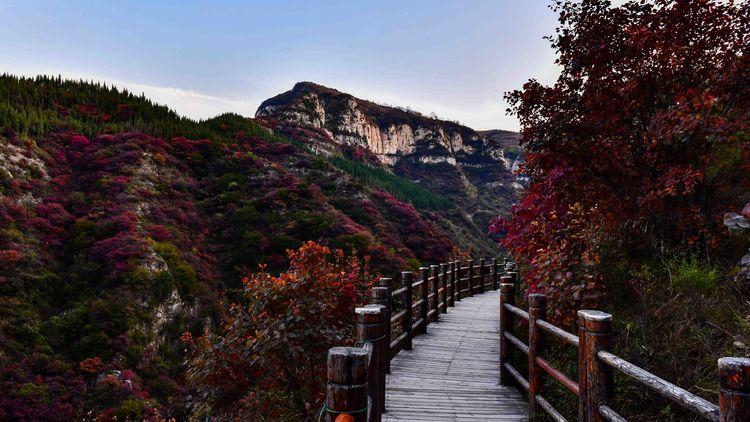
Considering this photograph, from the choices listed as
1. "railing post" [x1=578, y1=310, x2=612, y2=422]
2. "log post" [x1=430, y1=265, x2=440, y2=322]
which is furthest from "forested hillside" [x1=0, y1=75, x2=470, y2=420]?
"railing post" [x1=578, y1=310, x2=612, y2=422]

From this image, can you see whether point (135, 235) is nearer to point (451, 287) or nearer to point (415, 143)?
point (451, 287)

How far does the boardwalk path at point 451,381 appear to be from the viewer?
4.76 m

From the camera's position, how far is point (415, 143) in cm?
9988

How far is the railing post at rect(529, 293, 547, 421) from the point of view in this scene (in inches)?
173

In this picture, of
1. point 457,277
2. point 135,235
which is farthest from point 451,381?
point 135,235

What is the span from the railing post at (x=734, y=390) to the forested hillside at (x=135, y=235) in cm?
630

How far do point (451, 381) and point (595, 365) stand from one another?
3.34 metres

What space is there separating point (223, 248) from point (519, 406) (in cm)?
2578

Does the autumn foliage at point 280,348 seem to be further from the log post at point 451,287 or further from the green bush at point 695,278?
the log post at point 451,287

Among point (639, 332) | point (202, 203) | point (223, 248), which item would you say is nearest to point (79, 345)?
point (223, 248)

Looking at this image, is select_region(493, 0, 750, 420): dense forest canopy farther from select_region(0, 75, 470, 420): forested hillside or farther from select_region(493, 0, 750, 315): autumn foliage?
select_region(0, 75, 470, 420): forested hillside

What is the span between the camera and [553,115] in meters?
7.06

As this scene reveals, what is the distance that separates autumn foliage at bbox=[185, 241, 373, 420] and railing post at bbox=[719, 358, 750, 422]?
5.20 m

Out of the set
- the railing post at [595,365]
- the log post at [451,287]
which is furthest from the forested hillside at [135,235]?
the railing post at [595,365]
